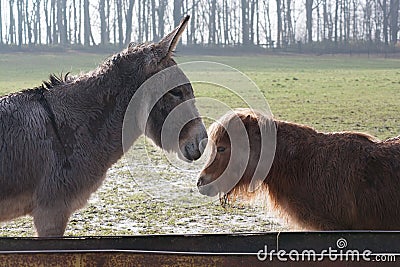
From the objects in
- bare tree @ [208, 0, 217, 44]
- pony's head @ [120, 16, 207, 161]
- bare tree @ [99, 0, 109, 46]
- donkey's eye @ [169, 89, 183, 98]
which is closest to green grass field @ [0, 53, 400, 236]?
pony's head @ [120, 16, 207, 161]

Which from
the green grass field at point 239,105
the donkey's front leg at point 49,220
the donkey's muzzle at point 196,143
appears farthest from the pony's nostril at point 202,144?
the green grass field at point 239,105

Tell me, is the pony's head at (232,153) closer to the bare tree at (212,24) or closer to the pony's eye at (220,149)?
the pony's eye at (220,149)

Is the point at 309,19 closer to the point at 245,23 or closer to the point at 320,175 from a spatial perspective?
the point at 245,23

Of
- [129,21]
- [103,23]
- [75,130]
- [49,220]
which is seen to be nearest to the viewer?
[49,220]

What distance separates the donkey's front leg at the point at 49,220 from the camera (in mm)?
3654

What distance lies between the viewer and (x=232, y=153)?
4547 mm

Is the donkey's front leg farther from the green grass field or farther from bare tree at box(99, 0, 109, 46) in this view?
bare tree at box(99, 0, 109, 46)

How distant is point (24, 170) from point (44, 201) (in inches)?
9.1

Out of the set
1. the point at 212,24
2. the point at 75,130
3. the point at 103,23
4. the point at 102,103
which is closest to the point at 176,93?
the point at 102,103

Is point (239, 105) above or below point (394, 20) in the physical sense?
below

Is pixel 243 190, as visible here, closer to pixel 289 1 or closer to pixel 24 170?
pixel 24 170

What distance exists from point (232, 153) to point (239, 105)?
14.7m

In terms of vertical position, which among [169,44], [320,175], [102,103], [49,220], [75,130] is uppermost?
[169,44]

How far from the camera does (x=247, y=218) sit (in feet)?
24.3
